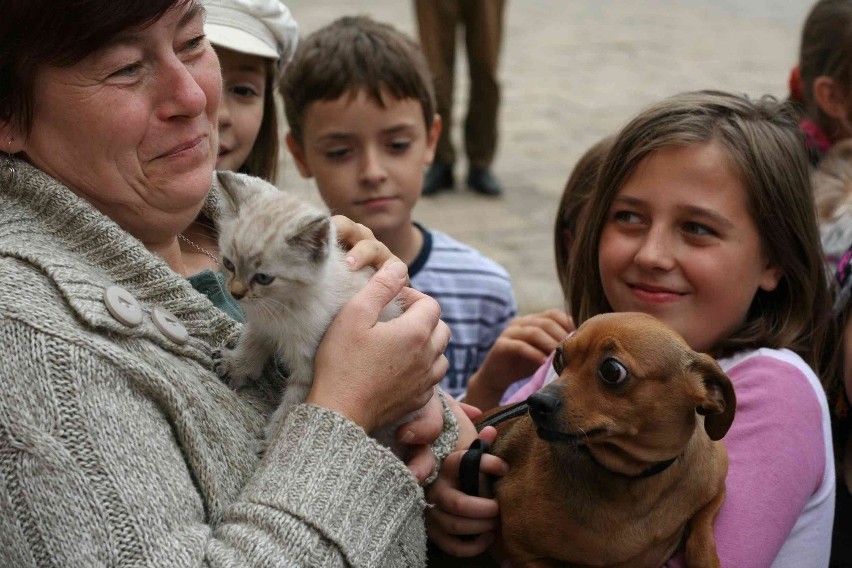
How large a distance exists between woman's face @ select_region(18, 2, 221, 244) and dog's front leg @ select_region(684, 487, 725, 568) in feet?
4.36

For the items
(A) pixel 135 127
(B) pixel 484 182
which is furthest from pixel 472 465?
(B) pixel 484 182

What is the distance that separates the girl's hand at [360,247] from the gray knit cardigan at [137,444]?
421 mm

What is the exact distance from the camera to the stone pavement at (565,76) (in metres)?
7.52

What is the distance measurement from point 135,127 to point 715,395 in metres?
1.34

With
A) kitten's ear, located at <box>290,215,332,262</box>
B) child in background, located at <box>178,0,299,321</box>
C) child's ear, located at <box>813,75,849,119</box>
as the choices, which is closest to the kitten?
kitten's ear, located at <box>290,215,332,262</box>

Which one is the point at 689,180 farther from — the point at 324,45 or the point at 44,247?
the point at 324,45

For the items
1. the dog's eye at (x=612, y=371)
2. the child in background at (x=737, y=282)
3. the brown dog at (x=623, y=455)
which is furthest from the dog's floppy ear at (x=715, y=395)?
the child in background at (x=737, y=282)

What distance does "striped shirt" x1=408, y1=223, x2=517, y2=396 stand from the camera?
3738mm

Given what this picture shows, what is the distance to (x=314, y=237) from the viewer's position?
2.09 metres

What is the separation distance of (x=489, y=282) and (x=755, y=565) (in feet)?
6.19

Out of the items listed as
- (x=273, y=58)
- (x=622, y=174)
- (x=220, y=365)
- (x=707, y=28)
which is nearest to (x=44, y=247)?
(x=220, y=365)

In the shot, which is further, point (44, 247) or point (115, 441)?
point (44, 247)

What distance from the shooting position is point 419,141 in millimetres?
3951

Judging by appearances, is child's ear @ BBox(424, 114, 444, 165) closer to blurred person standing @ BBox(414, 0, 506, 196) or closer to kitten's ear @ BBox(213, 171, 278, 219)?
kitten's ear @ BBox(213, 171, 278, 219)
